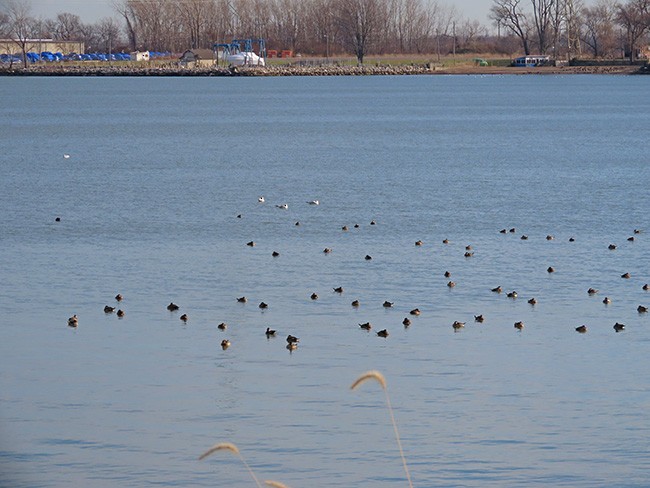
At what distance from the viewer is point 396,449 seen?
46.0 feet

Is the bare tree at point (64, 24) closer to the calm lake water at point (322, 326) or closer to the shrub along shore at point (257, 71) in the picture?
the calm lake water at point (322, 326)

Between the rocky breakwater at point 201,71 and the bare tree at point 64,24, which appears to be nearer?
the bare tree at point 64,24

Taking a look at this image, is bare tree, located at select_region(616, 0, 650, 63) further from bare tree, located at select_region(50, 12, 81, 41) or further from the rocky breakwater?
bare tree, located at select_region(50, 12, 81, 41)

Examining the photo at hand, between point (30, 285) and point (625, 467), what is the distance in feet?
40.5

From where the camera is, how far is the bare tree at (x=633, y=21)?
18888cm

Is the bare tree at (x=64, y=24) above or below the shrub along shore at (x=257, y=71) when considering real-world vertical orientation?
above

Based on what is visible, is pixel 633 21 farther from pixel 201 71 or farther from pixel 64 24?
pixel 64 24

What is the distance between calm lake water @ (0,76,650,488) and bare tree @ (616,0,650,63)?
14854 centimetres

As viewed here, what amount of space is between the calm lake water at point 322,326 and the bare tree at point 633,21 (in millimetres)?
148538

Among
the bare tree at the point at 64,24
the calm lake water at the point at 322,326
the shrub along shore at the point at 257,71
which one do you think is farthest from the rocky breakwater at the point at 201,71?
the bare tree at the point at 64,24

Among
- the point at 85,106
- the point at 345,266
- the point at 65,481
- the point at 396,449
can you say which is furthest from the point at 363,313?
the point at 85,106

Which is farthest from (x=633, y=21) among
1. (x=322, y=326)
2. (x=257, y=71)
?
(x=322, y=326)

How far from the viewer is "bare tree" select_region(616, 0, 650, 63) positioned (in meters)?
189

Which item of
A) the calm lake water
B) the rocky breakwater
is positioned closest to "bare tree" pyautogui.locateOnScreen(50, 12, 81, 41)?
the calm lake water
